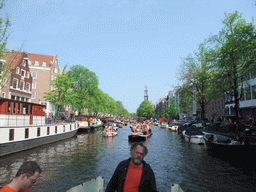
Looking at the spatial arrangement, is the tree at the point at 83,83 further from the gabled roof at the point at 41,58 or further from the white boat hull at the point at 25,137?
the white boat hull at the point at 25,137

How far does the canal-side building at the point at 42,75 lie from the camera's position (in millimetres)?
58875

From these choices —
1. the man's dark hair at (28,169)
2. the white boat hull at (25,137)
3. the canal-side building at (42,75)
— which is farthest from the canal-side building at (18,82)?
the man's dark hair at (28,169)

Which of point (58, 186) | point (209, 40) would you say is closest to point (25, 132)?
point (58, 186)

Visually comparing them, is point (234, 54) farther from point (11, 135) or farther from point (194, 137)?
point (11, 135)

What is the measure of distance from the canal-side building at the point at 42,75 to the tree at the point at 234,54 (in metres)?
43.4

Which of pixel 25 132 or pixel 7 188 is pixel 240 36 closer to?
pixel 25 132

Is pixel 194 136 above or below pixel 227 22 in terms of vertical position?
below

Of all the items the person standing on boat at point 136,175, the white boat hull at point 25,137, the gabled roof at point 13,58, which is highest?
the gabled roof at point 13,58

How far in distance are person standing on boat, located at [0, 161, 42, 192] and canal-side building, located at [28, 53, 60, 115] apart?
58607mm

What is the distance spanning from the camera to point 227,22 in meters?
30.2

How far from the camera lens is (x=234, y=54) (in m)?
26.0

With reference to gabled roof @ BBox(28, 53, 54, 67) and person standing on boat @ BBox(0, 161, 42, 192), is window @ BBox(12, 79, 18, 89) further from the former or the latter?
person standing on boat @ BBox(0, 161, 42, 192)

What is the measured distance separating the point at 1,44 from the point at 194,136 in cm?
2340

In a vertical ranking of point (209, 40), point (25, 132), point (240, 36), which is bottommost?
point (25, 132)
